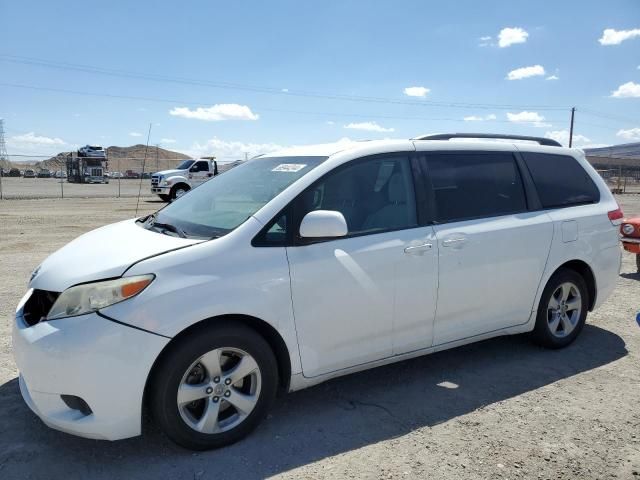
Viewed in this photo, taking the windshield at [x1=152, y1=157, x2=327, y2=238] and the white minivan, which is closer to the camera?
the white minivan

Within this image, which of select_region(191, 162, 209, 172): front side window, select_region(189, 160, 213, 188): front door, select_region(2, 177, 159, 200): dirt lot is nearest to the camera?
select_region(189, 160, 213, 188): front door

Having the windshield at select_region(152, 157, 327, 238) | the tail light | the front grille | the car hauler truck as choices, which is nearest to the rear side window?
the tail light

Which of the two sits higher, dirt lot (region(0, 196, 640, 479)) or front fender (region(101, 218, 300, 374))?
front fender (region(101, 218, 300, 374))

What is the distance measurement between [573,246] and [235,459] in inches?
129

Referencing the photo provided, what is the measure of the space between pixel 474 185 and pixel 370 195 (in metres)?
0.99

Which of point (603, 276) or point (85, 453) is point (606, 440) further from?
point (85, 453)

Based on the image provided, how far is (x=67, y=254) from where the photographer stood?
10.6 ft

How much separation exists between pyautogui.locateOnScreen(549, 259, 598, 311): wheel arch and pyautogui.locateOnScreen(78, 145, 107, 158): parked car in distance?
161 ft

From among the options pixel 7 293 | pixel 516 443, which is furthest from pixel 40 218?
pixel 516 443

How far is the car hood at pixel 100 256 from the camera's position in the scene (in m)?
2.77

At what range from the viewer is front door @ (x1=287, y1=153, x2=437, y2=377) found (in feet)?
10.3

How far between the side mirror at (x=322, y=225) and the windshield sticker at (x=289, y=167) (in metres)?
0.53

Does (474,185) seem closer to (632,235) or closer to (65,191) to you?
(632,235)

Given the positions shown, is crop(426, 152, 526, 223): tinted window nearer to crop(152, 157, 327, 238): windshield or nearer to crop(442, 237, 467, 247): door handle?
crop(442, 237, 467, 247): door handle
